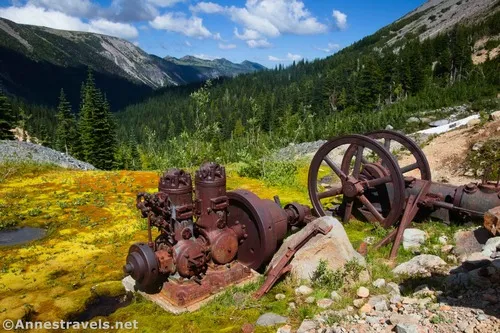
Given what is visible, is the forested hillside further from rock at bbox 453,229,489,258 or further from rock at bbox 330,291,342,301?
rock at bbox 330,291,342,301

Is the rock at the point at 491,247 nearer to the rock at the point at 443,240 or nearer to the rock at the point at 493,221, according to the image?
the rock at the point at 443,240

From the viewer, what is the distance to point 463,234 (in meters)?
8.12

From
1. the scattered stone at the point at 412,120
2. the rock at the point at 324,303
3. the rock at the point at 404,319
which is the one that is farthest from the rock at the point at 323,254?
the scattered stone at the point at 412,120

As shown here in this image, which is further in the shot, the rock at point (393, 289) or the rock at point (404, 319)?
the rock at point (393, 289)

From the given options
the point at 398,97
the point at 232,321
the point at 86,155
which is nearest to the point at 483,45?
the point at 398,97

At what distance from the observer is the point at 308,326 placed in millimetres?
5277

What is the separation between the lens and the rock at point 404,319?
192 inches

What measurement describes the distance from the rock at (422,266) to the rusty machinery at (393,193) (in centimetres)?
82

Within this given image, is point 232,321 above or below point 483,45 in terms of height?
below

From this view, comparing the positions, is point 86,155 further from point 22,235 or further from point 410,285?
point 410,285

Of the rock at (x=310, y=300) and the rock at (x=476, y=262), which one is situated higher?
the rock at (x=476, y=262)

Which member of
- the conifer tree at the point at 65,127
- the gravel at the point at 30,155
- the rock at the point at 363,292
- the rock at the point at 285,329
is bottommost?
the rock at the point at 285,329

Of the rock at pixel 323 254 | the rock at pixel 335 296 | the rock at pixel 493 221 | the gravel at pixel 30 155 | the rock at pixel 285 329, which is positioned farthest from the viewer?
the gravel at pixel 30 155

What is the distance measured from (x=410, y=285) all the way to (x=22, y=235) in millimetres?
10334
